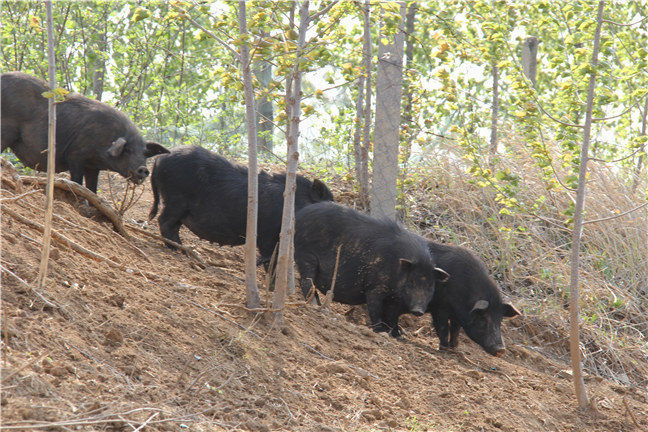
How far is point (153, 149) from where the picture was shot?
741 centimetres

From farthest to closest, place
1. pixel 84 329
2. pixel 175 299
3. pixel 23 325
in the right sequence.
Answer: pixel 175 299 < pixel 84 329 < pixel 23 325

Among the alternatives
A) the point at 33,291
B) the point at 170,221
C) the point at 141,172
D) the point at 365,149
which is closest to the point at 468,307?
the point at 365,149

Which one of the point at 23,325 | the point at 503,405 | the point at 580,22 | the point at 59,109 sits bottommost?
the point at 503,405

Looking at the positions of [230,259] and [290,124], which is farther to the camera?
[230,259]

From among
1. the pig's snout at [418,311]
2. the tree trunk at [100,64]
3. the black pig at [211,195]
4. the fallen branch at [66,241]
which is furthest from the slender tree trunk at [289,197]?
the tree trunk at [100,64]

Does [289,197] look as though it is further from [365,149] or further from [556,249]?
[556,249]

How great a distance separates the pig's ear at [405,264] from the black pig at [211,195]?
125 cm

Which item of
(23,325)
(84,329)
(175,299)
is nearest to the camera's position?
(23,325)

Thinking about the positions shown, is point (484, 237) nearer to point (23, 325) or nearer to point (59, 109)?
point (59, 109)

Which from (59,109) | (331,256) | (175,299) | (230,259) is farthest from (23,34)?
(175,299)

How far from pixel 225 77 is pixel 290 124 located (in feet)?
1.81

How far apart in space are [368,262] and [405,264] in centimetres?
38

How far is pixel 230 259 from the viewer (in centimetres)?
744

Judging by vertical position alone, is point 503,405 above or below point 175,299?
below
